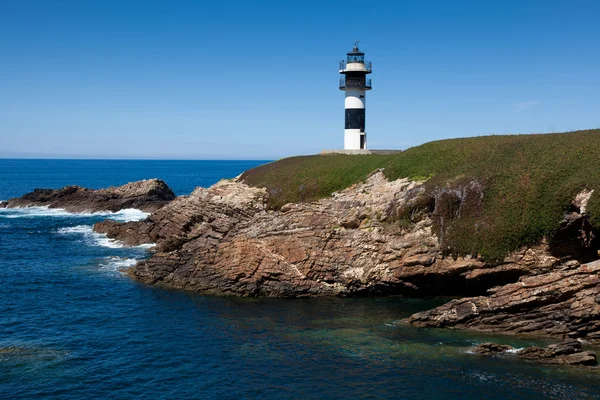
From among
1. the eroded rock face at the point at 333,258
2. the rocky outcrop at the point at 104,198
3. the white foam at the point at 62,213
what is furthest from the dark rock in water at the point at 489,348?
Result: the rocky outcrop at the point at 104,198

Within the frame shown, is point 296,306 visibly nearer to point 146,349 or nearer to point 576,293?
point 146,349

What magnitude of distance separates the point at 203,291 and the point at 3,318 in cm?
1288

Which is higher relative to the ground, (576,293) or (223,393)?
(576,293)

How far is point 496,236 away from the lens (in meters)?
34.4

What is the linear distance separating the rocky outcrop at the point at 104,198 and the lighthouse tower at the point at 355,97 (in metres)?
Answer: 34.1

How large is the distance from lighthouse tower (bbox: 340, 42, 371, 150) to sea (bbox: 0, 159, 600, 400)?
3076 centimetres

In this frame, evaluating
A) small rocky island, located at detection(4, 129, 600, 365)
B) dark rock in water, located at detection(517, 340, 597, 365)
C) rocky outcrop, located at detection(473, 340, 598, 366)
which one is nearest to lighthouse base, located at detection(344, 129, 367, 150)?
small rocky island, located at detection(4, 129, 600, 365)

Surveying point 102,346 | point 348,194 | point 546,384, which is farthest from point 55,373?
point 348,194

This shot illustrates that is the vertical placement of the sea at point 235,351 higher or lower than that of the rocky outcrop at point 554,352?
lower

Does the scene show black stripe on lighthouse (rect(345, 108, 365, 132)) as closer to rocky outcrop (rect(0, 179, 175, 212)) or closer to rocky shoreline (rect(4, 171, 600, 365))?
rocky shoreline (rect(4, 171, 600, 365))

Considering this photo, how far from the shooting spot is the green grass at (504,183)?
33156 mm

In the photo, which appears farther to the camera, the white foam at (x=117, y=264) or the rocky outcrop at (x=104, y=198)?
the rocky outcrop at (x=104, y=198)

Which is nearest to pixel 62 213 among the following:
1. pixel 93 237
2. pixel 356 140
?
pixel 93 237

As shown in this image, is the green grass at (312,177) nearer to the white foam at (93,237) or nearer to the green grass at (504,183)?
the green grass at (504,183)
